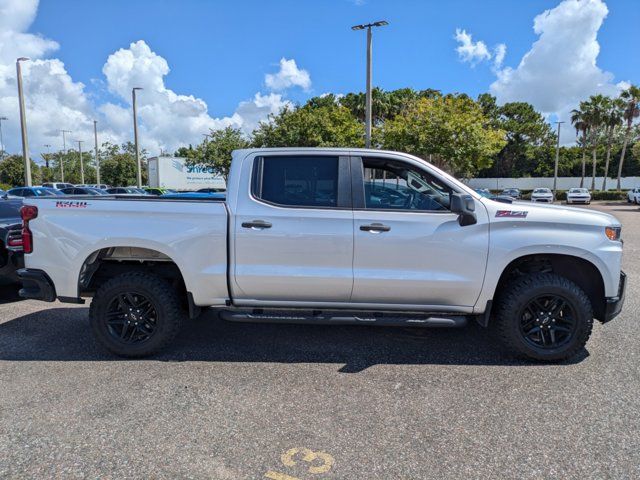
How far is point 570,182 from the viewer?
199ft

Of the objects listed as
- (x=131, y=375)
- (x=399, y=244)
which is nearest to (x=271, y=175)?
(x=399, y=244)

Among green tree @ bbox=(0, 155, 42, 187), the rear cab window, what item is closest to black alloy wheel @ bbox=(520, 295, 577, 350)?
the rear cab window

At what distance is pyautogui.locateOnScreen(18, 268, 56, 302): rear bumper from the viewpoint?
436 cm

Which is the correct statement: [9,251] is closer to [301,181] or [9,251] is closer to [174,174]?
[301,181]

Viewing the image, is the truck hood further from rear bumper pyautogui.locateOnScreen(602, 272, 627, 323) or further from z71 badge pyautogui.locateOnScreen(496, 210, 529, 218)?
rear bumper pyautogui.locateOnScreen(602, 272, 627, 323)

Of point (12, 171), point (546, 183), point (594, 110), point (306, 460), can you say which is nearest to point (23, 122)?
point (306, 460)

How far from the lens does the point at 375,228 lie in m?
4.03

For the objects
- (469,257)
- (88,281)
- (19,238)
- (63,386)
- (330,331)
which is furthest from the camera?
(19,238)

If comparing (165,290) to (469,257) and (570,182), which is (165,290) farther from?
(570,182)

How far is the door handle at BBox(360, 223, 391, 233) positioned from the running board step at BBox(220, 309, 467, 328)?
764mm

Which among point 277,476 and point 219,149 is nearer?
point 277,476

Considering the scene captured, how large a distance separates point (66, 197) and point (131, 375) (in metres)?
1.83

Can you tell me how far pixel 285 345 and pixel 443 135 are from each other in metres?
24.3

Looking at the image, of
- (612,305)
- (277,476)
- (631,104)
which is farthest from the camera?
(631,104)
